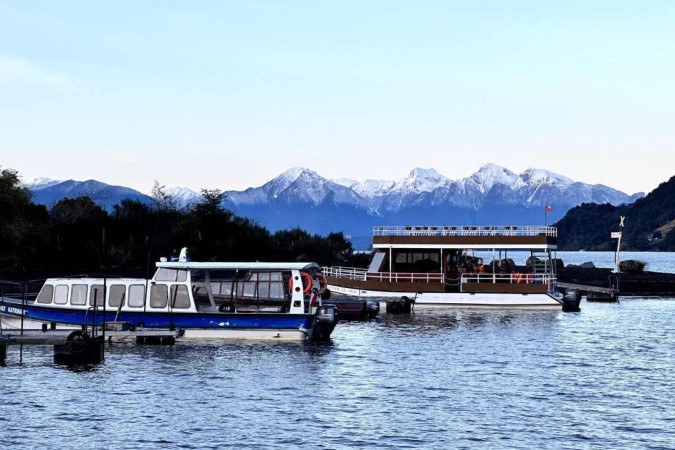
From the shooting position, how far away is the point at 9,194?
96750mm

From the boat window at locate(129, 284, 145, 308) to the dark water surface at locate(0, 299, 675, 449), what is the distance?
7.32ft

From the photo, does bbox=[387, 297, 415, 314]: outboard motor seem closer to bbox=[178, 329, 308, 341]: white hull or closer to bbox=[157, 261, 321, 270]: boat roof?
bbox=[157, 261, 321, 270]: boat roof

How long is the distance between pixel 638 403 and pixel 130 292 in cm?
2776

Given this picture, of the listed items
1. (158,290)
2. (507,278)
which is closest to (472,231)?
(507,278)

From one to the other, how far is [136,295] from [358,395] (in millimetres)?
18704

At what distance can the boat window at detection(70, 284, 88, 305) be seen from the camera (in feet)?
178

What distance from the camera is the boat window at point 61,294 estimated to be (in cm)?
5450

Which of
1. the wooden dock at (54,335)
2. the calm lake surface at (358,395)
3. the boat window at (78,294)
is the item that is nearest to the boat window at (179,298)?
the wooden dock at (54,335)

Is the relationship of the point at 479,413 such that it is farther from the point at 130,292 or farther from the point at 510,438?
Answer: the point at 130,292

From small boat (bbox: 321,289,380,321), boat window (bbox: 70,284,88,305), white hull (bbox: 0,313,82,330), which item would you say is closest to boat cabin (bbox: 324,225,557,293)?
small boat (bbox: 321,289,380,321)

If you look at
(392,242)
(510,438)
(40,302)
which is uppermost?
(392,242)

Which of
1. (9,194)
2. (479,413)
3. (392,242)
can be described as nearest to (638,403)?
(479,413)

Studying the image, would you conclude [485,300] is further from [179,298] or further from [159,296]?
[159,296]

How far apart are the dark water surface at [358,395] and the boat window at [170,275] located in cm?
391
